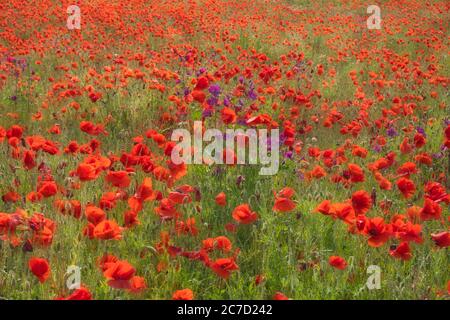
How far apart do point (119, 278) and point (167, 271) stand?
0.61 m

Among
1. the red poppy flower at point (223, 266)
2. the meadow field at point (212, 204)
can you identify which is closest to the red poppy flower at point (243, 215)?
the meadow field at point (212, 204)

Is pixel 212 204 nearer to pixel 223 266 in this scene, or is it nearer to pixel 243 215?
pixel 243 215

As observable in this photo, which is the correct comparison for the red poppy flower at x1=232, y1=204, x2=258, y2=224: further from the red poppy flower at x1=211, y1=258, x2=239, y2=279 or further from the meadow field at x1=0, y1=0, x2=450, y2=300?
the red poppy flower at x1=211, y1=258, x2=239, y2=279

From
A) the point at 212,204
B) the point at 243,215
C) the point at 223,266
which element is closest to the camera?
the point at 223,266

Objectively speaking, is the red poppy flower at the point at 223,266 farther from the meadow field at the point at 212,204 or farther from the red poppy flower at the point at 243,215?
the red poppy flower at the point at 243,215

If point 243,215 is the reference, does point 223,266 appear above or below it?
below

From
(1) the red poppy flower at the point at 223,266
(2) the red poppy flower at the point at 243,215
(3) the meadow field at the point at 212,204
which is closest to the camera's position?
(1) the red poppy flower at the point at 223,266

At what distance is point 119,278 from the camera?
1.82 metres

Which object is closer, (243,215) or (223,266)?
(223,266)

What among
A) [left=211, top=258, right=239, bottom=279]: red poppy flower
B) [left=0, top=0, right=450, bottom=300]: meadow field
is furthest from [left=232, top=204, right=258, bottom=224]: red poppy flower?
[left=211, top=258, right=239, bottom=279]: red poppy flower

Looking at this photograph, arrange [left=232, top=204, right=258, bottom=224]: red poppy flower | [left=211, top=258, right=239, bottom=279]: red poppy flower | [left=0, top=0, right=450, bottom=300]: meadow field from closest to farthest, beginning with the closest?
[left=211, top=258, right=239, bottom=279]: red poppy flower < [left=0, top=0, right=450, bottom=300]: meadow field < [left=232, top=204, right=258, bottom=224]: red poppy flower

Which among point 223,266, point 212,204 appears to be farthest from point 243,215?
point 212,204

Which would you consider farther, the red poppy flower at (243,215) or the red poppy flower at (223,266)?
the red poppy flower at (243,215)

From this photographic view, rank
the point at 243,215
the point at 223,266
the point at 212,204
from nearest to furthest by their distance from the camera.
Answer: the point at 223,266 < the point at 243,215 < the point at 212,204
